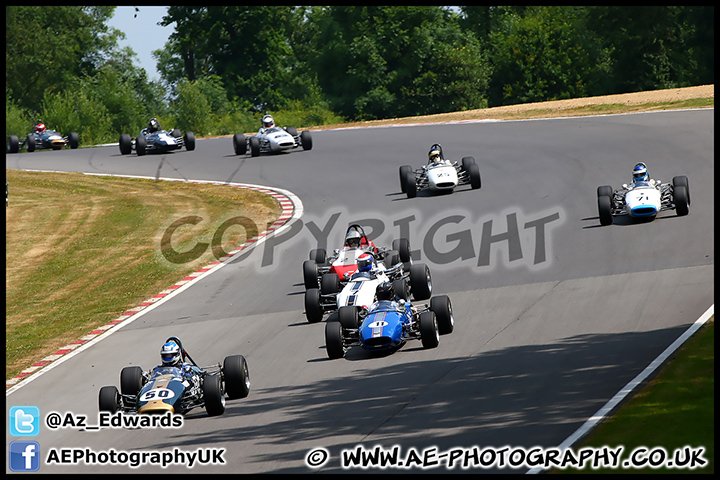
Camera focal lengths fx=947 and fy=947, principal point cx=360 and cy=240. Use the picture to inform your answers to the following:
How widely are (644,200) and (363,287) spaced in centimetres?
903

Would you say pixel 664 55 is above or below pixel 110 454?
above

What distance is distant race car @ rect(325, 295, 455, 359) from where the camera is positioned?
14.8m

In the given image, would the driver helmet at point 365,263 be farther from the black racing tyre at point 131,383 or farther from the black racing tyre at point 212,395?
the black racing tyre at point 131,383

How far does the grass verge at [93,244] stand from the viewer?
1988 centimetres

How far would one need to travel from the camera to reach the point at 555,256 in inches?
812

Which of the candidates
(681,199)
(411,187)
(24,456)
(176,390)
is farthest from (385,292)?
(411,187)

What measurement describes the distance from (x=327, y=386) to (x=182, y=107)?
56.3 metres

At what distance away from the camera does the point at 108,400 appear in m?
12.7

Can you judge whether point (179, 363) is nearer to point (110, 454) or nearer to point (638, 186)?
point (110, 454)

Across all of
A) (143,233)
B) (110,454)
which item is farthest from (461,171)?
(110,454)

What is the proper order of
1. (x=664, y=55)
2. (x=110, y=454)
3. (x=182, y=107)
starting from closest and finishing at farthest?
1. (x=110, y=454)
2. (x=182, y=107)
3. (x=664, y=55)

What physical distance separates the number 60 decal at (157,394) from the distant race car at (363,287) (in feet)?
14.0

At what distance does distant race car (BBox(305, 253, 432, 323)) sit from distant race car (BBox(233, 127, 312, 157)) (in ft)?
65.4

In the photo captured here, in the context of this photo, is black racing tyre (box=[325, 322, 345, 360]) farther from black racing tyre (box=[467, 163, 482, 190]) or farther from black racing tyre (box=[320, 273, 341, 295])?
black racing tyre (box=[467, 163, 482, 190])
